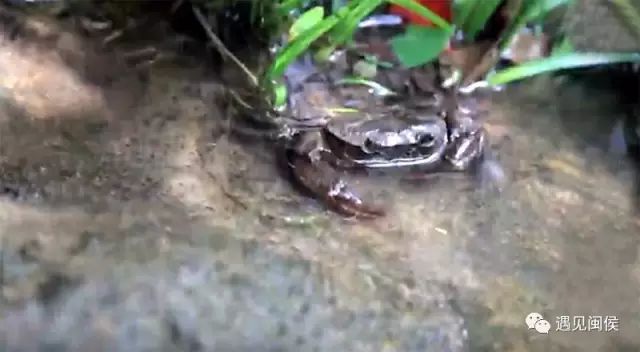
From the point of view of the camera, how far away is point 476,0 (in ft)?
3.93

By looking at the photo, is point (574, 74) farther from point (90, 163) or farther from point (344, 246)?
point (90, 163)

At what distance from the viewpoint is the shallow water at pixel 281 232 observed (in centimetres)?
82

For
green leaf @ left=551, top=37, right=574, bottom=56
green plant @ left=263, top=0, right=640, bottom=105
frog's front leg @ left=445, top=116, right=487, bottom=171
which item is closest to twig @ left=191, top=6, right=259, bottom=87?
green plant @ left=263, top=0, right=640, bottom=105

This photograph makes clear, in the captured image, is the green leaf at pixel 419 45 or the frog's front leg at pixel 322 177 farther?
Answer: the green leaf at pixel 419 45

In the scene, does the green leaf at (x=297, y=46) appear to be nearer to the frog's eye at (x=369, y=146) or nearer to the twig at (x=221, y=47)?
the twig at (x=221, y=47)

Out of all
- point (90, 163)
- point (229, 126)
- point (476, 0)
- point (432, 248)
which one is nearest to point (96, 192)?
point (90, 163)

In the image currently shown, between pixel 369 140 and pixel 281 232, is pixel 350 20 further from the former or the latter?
pixel 281 232

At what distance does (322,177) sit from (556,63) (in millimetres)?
367

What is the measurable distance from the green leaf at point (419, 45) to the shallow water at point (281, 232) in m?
0.12

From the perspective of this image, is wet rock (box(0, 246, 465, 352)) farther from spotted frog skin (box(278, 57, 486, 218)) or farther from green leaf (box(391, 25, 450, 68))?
green leaf (box(391, 25, 450, 68))

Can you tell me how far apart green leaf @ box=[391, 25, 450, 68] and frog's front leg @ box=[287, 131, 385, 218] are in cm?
15

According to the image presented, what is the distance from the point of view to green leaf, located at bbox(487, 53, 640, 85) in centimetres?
117

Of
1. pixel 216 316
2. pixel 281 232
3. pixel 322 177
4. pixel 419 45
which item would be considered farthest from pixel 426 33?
pixel 216 316

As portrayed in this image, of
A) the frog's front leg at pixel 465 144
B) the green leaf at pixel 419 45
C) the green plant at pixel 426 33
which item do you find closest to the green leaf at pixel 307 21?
the green plant at pixel 426 33
